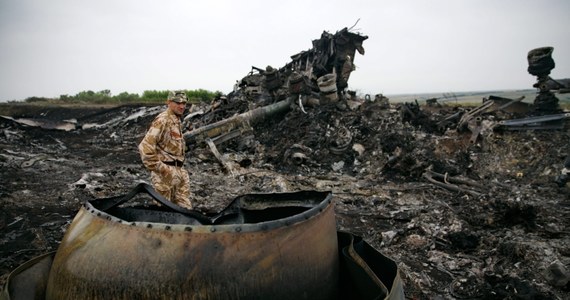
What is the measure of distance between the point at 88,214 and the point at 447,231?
4.66 metres

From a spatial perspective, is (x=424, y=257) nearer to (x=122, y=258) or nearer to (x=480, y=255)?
(x=480, y=255)

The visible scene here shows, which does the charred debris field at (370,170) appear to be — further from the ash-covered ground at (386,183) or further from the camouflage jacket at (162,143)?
the camouflage jacket at (162,143)

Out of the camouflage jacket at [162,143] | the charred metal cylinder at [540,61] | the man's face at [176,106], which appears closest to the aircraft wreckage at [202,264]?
the camouflage jacket at [162,143]

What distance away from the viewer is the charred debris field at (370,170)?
407cm

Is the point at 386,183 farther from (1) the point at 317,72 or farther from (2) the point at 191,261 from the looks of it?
(1) the point at 317,72

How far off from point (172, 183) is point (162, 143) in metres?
0.52

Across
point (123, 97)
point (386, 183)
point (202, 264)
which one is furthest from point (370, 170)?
point (123, 97)

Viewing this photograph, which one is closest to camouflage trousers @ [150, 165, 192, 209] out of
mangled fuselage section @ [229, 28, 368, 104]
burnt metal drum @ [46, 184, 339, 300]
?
burnt metal drum @ [46, 184, 339, 300]

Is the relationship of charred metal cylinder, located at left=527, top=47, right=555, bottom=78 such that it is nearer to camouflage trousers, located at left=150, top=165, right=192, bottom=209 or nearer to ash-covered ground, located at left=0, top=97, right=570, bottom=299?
ash-covered ground, located at left=0, top=97, right=570, bottom=299

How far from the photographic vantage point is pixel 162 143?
13.8ft

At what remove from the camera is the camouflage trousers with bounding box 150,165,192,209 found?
4.20m

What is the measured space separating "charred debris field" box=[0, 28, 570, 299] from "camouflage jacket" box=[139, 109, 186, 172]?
63.2 inches

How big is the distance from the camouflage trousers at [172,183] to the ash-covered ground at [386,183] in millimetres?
1442

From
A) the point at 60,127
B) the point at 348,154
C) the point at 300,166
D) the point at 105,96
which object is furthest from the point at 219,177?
the point at 105,96
